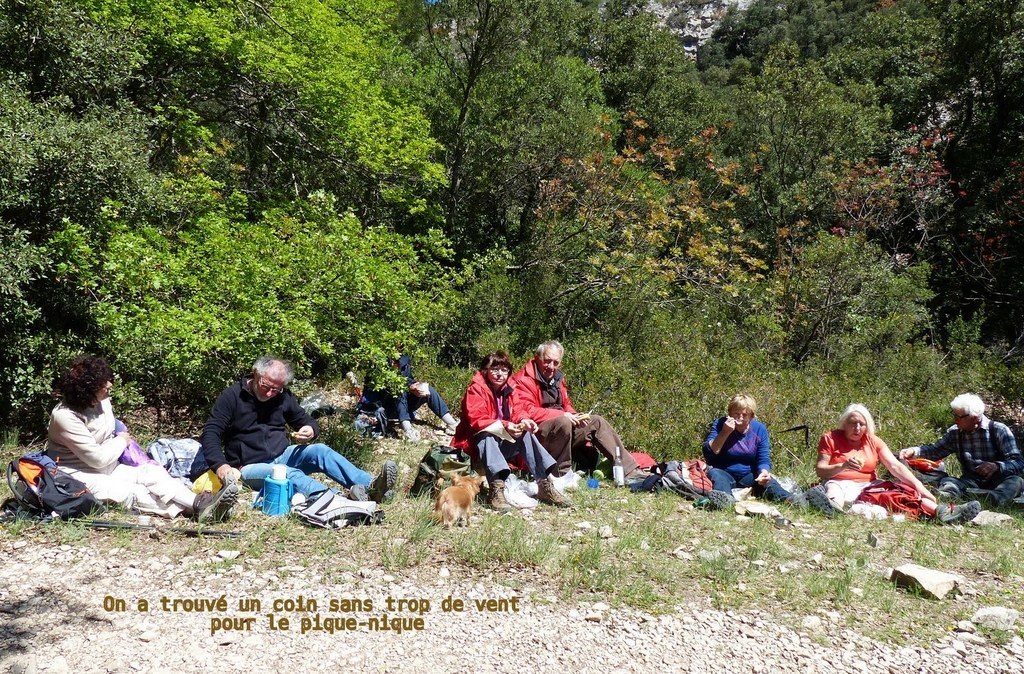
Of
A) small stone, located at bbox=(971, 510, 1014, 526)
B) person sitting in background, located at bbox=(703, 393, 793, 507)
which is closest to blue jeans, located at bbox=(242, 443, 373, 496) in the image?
person sitting in background, located at bbox=(703, 393, 793, 507)

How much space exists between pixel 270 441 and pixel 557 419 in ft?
7.47

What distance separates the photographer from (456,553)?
4656 millimetres

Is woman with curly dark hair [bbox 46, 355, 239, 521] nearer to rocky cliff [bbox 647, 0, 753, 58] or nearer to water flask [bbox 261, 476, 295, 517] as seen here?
water flask [bbox 261, 476, 295, 517]

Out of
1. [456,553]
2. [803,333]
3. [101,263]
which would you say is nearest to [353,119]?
[101,263]

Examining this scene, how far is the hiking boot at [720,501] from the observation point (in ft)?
20.1

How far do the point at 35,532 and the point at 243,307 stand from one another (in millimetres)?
2773

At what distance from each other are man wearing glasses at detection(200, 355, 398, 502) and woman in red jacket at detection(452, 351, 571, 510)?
740 mm

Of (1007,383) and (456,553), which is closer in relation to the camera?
(456,553)

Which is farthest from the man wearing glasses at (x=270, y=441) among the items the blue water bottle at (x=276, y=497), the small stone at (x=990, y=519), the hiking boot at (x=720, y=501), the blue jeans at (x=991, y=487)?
the blue jeans at (x=991, y=487)

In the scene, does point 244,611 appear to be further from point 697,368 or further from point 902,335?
point 902,335

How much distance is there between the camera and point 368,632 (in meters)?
3.76

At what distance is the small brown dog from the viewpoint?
5.11 metres

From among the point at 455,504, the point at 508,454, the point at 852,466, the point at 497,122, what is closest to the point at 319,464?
the point at 455,504

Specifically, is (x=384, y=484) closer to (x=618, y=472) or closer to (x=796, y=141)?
(x=618, y=472)
